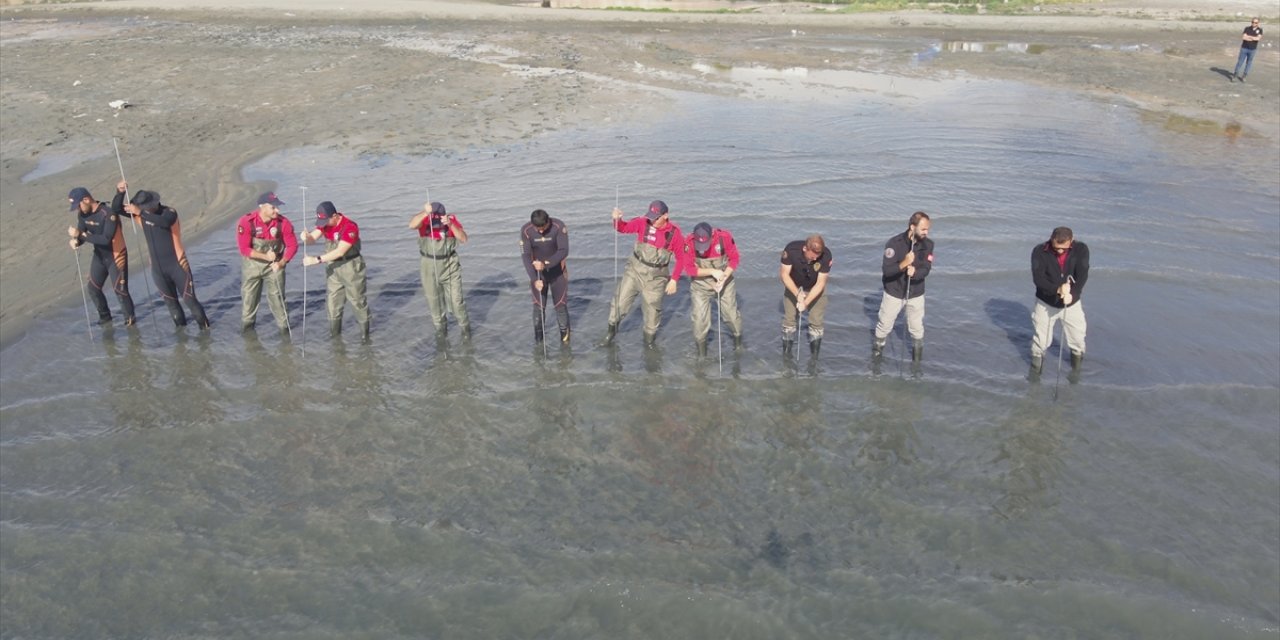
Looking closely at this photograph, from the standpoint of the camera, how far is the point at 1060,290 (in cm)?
1066

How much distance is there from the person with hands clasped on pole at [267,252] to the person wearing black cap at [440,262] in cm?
180

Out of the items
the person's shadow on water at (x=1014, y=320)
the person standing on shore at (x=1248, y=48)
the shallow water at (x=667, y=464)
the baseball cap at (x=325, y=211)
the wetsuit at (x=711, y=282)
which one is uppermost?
the person standing on shore at (x=1248, y=48)

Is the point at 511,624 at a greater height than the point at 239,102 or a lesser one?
lesser

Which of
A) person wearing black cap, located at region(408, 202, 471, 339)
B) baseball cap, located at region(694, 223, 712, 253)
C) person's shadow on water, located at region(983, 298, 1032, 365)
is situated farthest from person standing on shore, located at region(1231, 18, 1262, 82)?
person wearing black cap, located at region(408, 202, 471, 339)

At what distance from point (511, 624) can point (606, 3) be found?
52.1 metres

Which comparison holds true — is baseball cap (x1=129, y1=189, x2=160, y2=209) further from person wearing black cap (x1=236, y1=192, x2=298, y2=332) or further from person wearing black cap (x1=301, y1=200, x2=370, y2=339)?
person wearing black cap (x1=301, y1=200, x2=370, y2=339)

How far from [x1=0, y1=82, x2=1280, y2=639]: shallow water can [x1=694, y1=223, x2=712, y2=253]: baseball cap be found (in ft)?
5.81

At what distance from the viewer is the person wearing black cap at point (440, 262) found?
38.1 ft

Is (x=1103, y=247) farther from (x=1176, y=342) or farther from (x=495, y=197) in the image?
(x=495, y=197)

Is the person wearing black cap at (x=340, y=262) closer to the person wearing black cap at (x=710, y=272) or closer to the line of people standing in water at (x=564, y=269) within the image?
the line of people standing in water at (x=564, y=269)

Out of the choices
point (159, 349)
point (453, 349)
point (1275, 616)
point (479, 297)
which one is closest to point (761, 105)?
point (479, 297)

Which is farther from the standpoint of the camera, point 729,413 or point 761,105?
point 761,105

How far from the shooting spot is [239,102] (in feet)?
93.9

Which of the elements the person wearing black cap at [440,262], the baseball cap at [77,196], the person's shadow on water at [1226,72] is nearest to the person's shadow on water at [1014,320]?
the person wearing black cap at [440,262]
